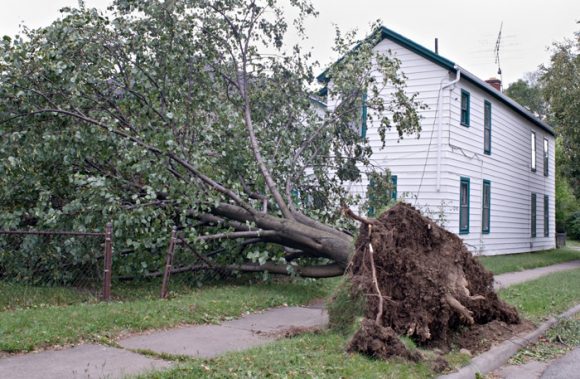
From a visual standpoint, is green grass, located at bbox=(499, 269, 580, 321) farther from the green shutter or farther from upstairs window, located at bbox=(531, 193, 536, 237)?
upstairs window, located at bbox=(531, 193, 536, 237)

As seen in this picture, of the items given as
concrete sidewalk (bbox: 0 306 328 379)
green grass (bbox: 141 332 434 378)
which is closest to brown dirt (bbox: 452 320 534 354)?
green grass (bbox: 141 332 434 378)

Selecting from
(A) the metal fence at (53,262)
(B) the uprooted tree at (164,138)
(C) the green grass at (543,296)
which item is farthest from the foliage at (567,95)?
(A) the metal fence at (53,262)

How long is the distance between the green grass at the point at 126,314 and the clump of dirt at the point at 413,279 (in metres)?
2.27

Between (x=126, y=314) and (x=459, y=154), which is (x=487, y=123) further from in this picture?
(x=126, y=314)

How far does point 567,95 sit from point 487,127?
336 cm

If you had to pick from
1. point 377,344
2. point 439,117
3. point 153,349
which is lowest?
point 153,349

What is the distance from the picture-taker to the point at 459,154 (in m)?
17.3

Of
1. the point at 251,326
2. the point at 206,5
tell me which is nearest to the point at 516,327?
the point at 251,326

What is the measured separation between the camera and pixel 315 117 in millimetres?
11969

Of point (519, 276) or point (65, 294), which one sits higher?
point (519, 276)

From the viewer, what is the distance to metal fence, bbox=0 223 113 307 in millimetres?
9008

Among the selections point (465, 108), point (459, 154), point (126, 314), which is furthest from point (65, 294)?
point (465, 108)

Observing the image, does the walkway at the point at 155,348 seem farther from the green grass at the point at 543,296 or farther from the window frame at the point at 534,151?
the window frame at the point at 534,151

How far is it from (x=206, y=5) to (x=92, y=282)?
510 cm
